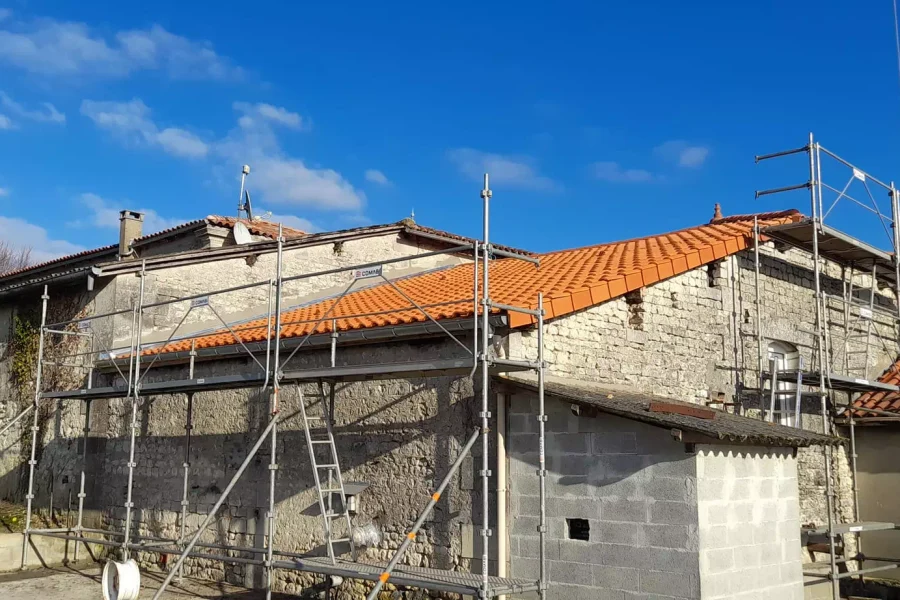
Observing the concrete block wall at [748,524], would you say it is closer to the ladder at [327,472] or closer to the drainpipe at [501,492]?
the drainpipe at [501,492]

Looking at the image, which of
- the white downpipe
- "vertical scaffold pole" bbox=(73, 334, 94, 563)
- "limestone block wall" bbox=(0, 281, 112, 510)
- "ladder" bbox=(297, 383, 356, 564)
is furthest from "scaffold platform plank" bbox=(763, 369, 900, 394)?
"limestone block wall" bbox=(0, 281, 112, 510)

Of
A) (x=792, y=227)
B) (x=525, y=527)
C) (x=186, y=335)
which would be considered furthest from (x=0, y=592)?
(x=792, y=227)

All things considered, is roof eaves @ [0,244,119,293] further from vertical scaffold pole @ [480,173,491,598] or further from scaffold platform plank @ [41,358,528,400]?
vertical scaffold pole @ [480,173,491,598]

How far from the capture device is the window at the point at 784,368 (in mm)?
12047

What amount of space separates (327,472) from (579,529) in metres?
3.22

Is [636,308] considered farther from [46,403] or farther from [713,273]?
[46,403]

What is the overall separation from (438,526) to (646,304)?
3552 mm

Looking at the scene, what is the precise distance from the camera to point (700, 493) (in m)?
7.92

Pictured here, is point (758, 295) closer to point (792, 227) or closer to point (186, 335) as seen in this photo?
point (792, 227)

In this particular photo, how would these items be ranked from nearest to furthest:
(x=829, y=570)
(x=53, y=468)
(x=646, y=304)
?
(x=646, y=304)
(x=829, y=570)
(x=53, y=468)

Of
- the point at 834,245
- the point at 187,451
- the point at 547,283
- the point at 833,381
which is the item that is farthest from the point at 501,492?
the point at 834,245

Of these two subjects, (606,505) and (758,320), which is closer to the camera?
(606,505)

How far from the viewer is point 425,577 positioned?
8211mm

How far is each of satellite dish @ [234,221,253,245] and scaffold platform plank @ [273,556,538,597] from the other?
7316 mm
